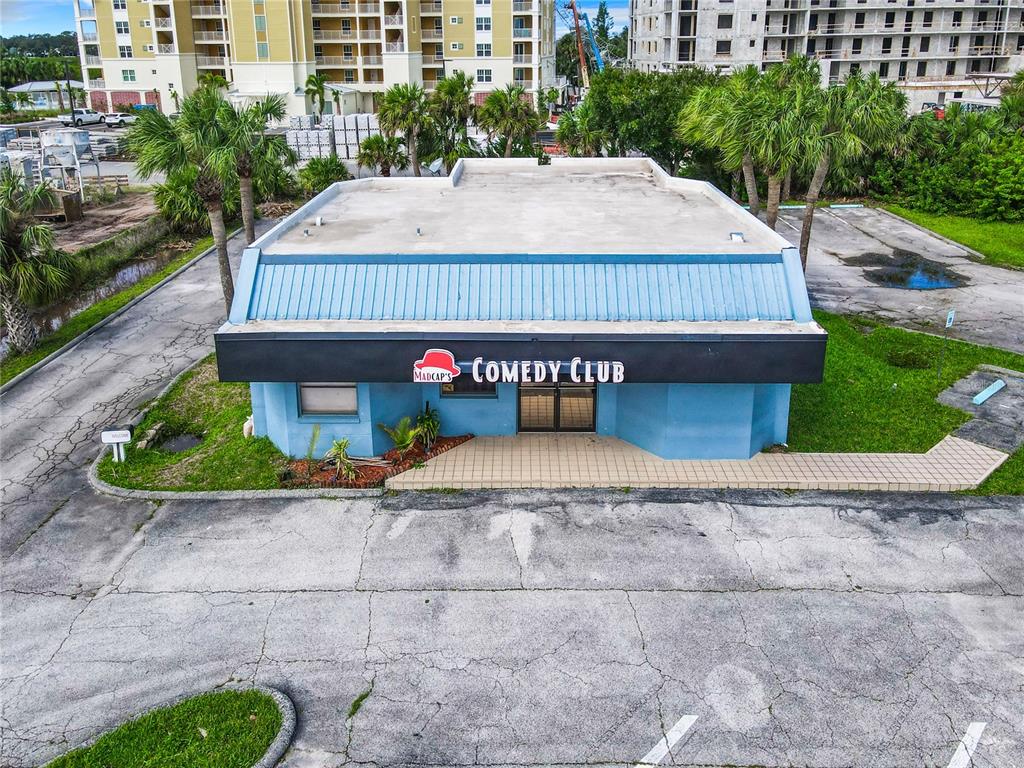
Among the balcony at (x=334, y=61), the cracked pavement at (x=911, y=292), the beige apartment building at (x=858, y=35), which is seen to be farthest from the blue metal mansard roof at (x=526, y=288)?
the beige apartment building at (x=858, y=35)

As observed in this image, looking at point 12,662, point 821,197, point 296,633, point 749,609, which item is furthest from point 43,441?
point 821,197

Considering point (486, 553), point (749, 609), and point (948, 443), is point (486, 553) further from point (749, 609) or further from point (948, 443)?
point (948, 443)

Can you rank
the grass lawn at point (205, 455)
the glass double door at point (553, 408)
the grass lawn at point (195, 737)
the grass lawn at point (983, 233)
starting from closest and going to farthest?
the grass lawn at point (195, 737) → the grass lawn at point (205, 455) → the glass double door at point (553, 408) → the grass lawn at point (983, 233)

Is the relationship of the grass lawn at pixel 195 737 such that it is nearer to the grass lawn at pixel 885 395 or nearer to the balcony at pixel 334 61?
the grass lawn at pixel 885 395

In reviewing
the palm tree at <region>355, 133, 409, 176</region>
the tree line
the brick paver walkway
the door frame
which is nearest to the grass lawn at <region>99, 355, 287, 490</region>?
the brick paver walkway

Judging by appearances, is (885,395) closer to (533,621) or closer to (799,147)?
(799,147)
